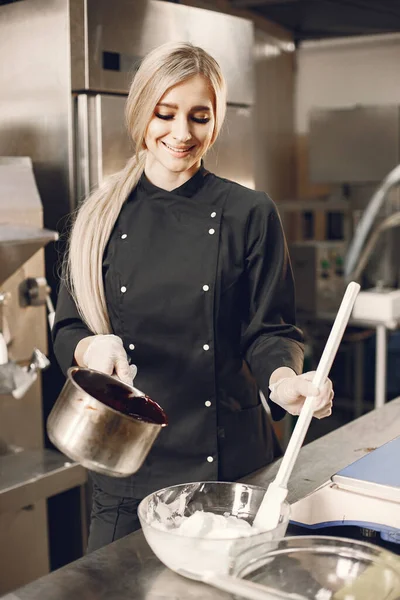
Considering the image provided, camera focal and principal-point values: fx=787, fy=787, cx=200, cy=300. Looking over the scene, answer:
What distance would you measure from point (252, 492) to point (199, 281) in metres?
0.64

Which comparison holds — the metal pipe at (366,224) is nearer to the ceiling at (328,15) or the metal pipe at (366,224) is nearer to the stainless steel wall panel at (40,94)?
the ceiling at (328,15)

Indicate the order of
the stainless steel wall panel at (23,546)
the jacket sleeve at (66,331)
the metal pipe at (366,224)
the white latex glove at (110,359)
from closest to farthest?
1. the white latex glove at (110,359)
2. the jacket sleeve at (66,331)
3. the stainless steel wall panel at (23,546)
4. the metal pipe at (366,224)

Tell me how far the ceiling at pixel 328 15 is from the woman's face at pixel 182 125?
137 inches

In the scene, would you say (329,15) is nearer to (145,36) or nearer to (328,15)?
(328,15)

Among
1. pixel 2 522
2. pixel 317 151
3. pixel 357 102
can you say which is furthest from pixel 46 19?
pixel 357 102

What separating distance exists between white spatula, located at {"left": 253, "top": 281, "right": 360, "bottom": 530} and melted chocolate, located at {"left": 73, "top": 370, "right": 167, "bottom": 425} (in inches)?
9.9

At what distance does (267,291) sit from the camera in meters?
1.80

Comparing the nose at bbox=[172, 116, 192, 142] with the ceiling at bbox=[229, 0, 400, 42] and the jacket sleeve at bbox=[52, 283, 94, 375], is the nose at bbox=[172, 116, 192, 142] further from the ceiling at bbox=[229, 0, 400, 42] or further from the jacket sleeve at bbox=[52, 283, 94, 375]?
the ceiling at bbox=[229, 0, 400, 42]

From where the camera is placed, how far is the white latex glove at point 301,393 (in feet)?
4.11

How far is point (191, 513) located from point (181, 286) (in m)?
0.65

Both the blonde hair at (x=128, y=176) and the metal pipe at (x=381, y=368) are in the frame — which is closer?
the blonde hair at (x=128, y=176)

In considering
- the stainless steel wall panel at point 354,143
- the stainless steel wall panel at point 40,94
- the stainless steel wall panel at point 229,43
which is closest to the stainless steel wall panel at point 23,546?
the stainless steel wall panel at point 40,94

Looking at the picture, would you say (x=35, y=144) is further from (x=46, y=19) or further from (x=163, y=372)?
(x=163, y=372)

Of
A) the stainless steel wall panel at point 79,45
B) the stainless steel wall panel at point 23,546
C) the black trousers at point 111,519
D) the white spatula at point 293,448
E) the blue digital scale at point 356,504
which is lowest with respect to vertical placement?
the stainless steel wall panel at point 23,546
